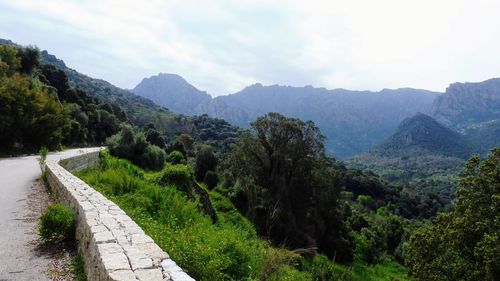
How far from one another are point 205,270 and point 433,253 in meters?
23.3

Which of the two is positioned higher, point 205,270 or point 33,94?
point 33,94

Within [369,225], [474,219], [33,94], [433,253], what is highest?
[33,94]

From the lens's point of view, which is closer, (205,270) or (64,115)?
(205,270)

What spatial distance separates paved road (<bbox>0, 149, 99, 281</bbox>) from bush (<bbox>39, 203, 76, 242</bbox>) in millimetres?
403

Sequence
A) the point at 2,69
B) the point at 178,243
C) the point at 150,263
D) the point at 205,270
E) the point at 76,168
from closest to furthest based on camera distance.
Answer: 1. the point at 150,263
2. the point at 205,270
3. the point at 178,243
4. the point at 76,168
5. the point at 2,69

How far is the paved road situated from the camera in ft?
23.6

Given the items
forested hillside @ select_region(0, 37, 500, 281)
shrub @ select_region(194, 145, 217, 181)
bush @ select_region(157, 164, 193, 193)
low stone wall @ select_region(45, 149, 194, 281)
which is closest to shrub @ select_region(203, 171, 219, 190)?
forested hillside @ select_region(0, 37, 500, 281)

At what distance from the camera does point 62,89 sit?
64.9m

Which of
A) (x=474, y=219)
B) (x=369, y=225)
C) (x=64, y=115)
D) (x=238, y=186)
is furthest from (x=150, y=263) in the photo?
(x=369, y=225)

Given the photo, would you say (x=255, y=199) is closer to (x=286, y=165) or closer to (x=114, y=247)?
(x=286, y=165)

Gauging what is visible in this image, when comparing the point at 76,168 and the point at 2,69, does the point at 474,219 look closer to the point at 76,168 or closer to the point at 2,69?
the point at 76,168

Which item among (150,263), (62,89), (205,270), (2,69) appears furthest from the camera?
(62,89)

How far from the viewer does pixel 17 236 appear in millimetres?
9461

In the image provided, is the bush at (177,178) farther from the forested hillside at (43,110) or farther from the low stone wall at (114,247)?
the forested hillside at (43,110)
